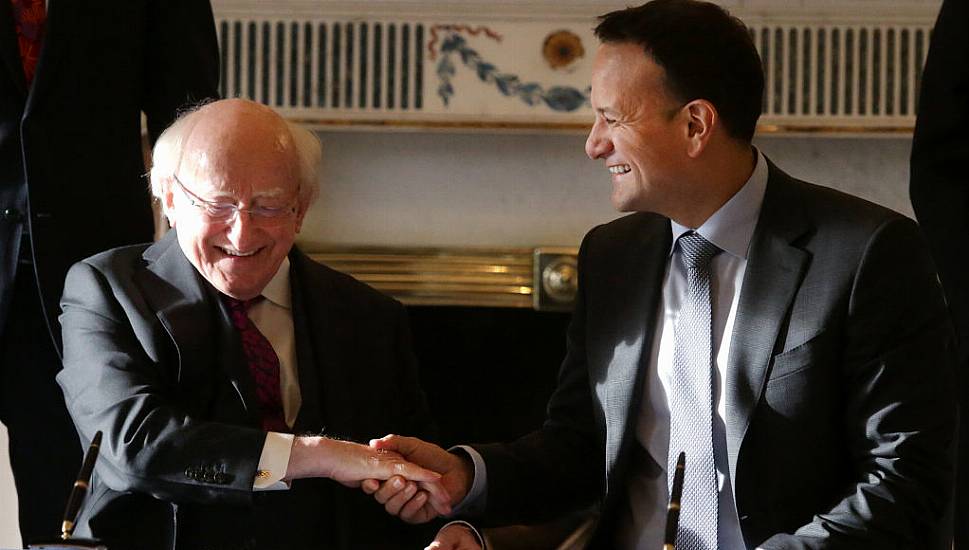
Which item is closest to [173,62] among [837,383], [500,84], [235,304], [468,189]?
[235,304]

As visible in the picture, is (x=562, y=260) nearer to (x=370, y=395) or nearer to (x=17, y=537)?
(x=370, y=395)

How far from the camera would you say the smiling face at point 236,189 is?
1.88m

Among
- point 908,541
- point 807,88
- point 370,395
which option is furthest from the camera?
point 807,88

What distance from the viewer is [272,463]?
5.63ft

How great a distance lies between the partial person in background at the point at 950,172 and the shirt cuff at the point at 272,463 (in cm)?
120

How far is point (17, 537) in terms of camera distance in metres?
3.22

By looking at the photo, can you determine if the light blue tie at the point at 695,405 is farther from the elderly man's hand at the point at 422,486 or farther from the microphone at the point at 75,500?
the microphone at the point at 75,500

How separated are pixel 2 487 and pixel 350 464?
1.79 meters

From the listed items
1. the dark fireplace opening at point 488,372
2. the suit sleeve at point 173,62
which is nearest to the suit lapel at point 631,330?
the suit sleeve at point 173,62

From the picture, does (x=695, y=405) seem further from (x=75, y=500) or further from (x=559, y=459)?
(x=75, y=500)

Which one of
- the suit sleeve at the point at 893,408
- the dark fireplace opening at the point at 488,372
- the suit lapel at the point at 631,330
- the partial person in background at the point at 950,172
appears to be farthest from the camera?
the dark fireplace opening at the point at 488,372

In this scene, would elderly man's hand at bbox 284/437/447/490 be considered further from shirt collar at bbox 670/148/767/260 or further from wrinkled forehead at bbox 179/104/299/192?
shirt collar at bbox 670/148/767/260

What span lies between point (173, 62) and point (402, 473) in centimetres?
97

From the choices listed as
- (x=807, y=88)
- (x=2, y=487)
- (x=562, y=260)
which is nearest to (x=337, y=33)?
(x=562, y=260)
